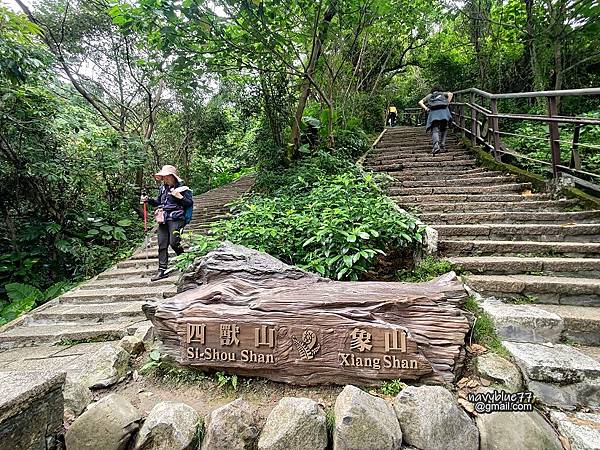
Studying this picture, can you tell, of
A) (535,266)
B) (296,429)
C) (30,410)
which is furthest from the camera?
(535,266)

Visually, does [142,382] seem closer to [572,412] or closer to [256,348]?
[256,348]

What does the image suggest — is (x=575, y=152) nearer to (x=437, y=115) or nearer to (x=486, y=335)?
(x=437, y=115)

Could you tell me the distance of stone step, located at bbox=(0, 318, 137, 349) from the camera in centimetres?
358

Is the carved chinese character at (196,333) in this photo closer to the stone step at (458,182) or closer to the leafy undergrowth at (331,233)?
the leafy undergrowth at (331,233)

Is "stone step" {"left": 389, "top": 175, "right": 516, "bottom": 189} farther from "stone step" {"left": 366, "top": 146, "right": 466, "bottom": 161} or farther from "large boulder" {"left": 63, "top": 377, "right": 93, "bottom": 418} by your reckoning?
"large boulder" {"left": 63, "top": 377, "right": 93, "bottom": 418}

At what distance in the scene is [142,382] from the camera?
2348 mm

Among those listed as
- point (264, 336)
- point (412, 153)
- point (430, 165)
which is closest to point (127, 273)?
point (264, 336)

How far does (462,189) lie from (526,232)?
64.0 inches

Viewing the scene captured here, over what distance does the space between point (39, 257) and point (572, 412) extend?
8.79 m

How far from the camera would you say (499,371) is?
1.98 meters

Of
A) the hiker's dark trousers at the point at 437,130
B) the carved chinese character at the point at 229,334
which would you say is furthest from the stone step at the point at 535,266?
the hiker's dark trousers at the point at 437,130

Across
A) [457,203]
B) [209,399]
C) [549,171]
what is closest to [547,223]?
[457,203]

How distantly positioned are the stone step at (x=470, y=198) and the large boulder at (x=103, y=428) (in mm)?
4152

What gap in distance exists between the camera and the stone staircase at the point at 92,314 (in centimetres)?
359
